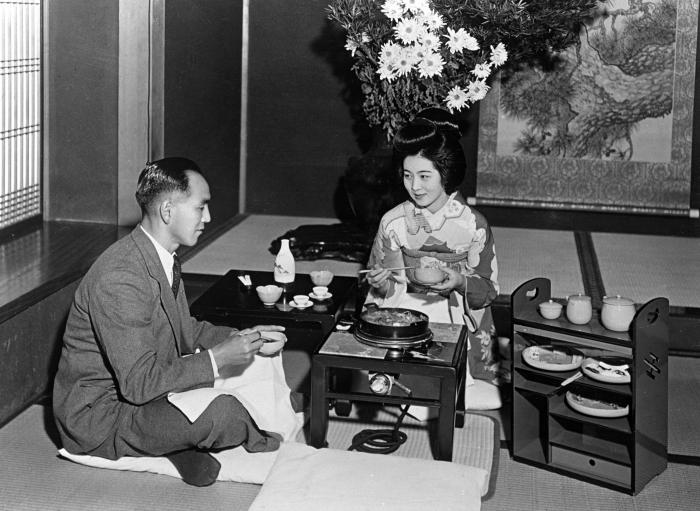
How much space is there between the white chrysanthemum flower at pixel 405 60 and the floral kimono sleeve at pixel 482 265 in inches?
40.2

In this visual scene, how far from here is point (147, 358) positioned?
3.23 metres

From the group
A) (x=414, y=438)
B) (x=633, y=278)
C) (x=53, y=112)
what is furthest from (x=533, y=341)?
(x=53, y=112)

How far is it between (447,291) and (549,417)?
714 mm

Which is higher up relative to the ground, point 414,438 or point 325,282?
point 325,282

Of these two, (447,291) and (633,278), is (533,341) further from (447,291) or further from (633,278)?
(633,278)

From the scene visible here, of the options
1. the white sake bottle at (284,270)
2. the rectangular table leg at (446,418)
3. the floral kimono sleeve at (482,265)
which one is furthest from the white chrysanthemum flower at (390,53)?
the rectangular table leg at (446,418)

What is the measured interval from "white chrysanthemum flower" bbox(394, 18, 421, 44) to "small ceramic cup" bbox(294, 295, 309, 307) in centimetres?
148

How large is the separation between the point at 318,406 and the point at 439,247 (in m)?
1.09

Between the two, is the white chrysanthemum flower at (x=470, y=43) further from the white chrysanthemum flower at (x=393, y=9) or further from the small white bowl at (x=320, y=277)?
the small white bowl at (x=320, y=277)

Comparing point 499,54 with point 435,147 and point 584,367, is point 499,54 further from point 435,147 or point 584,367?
point 584,367

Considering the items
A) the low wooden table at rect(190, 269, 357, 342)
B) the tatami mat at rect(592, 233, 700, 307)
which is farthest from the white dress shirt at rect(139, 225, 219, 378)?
the tatami mat at rect(592, 233, 700, 307)

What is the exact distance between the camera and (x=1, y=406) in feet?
12.6

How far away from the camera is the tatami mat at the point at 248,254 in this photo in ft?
17.7

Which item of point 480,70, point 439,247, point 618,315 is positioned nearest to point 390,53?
point 480,70
